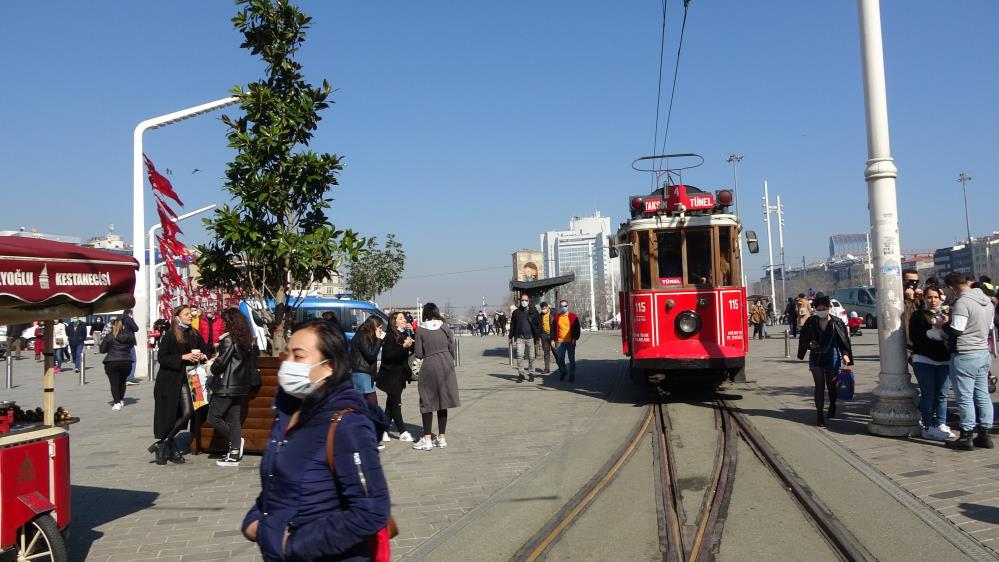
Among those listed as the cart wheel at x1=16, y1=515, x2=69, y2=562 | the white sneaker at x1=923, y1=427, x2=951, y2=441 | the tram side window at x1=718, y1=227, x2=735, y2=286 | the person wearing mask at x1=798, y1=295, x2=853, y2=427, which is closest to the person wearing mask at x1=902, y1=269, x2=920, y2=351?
the person wearing mask at x1=798, y1=295, x2=853, y2=427

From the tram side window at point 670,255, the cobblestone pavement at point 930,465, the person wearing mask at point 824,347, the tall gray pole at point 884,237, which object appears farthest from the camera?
the tram side window at point 670,255

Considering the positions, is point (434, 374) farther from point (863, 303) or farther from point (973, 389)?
point (863, 303)

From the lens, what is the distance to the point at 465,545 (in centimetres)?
546

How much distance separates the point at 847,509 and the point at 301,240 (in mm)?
6994

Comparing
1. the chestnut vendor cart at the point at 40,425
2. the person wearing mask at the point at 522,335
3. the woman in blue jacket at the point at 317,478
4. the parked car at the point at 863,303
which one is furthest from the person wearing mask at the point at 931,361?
the parked car at the point at 863,303

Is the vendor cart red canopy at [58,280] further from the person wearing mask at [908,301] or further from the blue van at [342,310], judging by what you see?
the blue van at [342,310]

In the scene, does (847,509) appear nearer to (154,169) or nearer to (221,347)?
(221,347)

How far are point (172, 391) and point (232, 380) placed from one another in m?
0.84

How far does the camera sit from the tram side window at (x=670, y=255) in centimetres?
1247

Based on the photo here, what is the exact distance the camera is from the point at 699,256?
41.0 feet

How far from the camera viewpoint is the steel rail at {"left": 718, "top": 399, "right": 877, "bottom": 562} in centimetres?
496

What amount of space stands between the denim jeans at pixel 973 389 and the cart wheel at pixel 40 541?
8.30 meters

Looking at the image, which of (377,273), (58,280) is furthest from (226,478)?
(377,273)

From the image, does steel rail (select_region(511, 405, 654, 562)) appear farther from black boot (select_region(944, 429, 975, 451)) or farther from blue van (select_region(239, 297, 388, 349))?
blue van (select_region(239, 297, 388, 349))
